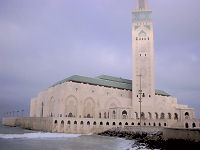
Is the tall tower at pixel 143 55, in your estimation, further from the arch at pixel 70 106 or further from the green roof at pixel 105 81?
the arch at pixel 70 106

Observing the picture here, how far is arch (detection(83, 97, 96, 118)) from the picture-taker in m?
49.2

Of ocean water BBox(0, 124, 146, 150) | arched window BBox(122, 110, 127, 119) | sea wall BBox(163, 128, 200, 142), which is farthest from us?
arched window BBox(122, 110, 127, 119)

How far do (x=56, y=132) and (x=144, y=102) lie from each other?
23.0 metres

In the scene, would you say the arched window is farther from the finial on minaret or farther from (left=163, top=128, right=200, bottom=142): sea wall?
(left=163, top=128, right=200, bottom=142): sea wall

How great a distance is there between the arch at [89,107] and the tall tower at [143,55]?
9.89 m

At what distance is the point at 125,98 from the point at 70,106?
15.9m

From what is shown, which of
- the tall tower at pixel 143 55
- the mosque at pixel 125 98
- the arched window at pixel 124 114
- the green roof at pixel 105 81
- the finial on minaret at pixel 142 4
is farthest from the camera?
the finial on minaret at pixel 142 4

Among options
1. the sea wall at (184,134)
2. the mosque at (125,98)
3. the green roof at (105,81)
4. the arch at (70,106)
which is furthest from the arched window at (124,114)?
the sea wall at (184,134)

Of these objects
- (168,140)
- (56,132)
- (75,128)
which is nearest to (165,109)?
(75,128)

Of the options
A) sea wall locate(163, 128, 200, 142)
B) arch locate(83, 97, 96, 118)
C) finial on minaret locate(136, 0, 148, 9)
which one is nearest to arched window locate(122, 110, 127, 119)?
arch locate(83, 97, 96, 118)

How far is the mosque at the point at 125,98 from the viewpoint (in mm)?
44969

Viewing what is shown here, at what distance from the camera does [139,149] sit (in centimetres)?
1753

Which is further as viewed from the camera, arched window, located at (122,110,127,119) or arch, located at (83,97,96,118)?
arch, located at (83,97,96,118)

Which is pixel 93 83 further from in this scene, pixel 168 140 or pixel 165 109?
pixel 168 140
